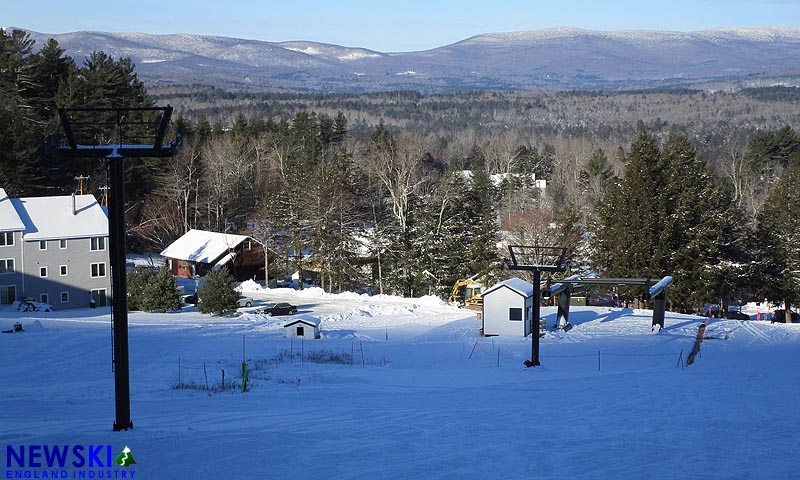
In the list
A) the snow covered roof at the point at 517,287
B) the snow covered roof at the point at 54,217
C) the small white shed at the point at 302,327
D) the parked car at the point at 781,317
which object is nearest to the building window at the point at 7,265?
the snow covered roof at the point at 54,217

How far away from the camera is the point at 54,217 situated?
41.7m

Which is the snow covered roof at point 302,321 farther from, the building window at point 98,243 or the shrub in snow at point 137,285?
the building window at point 98,243

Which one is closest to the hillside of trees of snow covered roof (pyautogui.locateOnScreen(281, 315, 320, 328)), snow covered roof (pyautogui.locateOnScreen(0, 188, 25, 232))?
snow covered roof (pyautogui.locateOnScreen(0, 188, 25, 232))

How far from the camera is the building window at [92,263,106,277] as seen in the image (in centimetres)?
4159

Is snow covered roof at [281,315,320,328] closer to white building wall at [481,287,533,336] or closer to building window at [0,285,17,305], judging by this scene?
white building wall at [481,287,533,336]

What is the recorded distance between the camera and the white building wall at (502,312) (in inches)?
1201

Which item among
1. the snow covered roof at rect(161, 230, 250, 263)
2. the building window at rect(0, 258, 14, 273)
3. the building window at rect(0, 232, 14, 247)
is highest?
the building window at rect(0, 232, 14, 247)

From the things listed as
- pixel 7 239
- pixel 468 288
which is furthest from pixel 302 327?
pixel 7 239

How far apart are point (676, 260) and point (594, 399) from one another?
25202 millimetres

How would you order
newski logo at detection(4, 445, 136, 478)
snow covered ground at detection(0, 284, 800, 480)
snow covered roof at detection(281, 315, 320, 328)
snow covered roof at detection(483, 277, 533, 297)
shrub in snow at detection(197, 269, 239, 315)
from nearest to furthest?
newski logo at detection(4, 445, 136, 478)
snow covered ground at detection(0, 284, 800, 480)
snow covered roof at detection(281, 315, 320, 328)
snow covered roof at detection(483, 277, 533, 297)
shrub in snow at detection(197, 269, 239, 315)

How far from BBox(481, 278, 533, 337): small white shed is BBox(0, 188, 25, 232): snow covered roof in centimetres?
2338

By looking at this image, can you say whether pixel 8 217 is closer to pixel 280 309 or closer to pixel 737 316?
pixel 280 309

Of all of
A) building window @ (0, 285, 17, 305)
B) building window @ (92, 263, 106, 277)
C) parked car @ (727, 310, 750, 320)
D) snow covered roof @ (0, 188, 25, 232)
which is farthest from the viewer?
parked car @ (727, 310, 750, 320)

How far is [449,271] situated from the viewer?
47.3 metres
